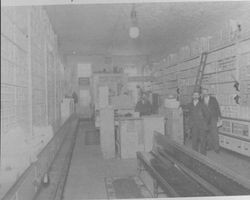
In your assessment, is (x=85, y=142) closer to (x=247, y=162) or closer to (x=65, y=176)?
(x=65, y=176)

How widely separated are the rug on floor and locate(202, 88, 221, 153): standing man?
60.6 inches

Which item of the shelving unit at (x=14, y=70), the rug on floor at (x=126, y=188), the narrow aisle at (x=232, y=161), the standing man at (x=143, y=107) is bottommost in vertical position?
the rug on floor at (x=126, y=188)

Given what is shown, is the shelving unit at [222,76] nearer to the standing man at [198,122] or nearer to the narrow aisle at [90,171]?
the standing man at [198,122]

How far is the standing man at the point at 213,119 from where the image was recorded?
4.27 m

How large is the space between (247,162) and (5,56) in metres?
3.04

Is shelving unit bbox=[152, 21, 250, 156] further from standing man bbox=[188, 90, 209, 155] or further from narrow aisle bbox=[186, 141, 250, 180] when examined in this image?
standing man bbox=[188, 90, 209, 155]

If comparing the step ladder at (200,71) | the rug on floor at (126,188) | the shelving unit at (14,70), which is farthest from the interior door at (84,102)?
the shelving unit at (14,70)

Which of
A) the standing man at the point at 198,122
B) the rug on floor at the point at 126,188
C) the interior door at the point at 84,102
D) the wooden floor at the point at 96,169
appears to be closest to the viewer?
the rug on floor at the point at 126,188

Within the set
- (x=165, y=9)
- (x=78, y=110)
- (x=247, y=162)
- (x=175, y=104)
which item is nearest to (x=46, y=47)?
(x=165, y=9)

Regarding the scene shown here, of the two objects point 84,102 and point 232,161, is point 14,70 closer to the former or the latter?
point 232,161

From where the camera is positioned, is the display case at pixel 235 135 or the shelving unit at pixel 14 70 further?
the display case at pixel 235 135

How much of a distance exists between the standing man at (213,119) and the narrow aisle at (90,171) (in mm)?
1144

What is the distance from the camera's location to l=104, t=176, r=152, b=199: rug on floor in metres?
2.79

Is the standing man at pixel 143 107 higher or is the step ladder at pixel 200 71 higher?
the step ladder at pixel 200 71
